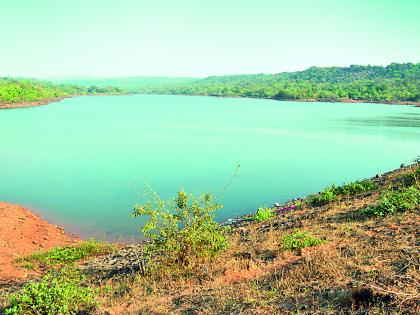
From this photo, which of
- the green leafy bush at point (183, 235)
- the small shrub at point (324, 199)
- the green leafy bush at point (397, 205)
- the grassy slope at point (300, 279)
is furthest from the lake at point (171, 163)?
the green leafy bush at point (397, 205)

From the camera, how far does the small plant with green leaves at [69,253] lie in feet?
44.6

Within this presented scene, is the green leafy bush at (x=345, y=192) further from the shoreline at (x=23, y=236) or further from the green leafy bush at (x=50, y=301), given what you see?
the green leafy bush at (x=50, y=301)

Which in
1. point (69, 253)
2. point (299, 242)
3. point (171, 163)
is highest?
point (299, 242)

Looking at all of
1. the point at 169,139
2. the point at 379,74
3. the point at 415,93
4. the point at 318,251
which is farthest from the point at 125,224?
the point at 379,74

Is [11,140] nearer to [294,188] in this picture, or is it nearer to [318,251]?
[294,188]

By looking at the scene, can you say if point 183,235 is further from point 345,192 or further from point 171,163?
point 171,163

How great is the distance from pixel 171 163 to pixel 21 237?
64.0 feet

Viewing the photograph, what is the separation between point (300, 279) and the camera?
6.80m

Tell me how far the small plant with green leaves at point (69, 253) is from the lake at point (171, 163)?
9.65 ft

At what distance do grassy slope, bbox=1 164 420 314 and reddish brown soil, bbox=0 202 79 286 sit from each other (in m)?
4.26

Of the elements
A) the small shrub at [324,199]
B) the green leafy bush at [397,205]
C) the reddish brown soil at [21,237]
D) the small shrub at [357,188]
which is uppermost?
the green leafy bush at [397,205]

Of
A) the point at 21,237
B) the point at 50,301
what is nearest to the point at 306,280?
the point at 50,301

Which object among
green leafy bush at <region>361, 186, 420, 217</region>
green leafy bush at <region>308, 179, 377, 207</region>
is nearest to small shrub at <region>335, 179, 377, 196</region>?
green leafy bush at <region>308, 179, 377, 207</region>

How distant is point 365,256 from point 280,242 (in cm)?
286
